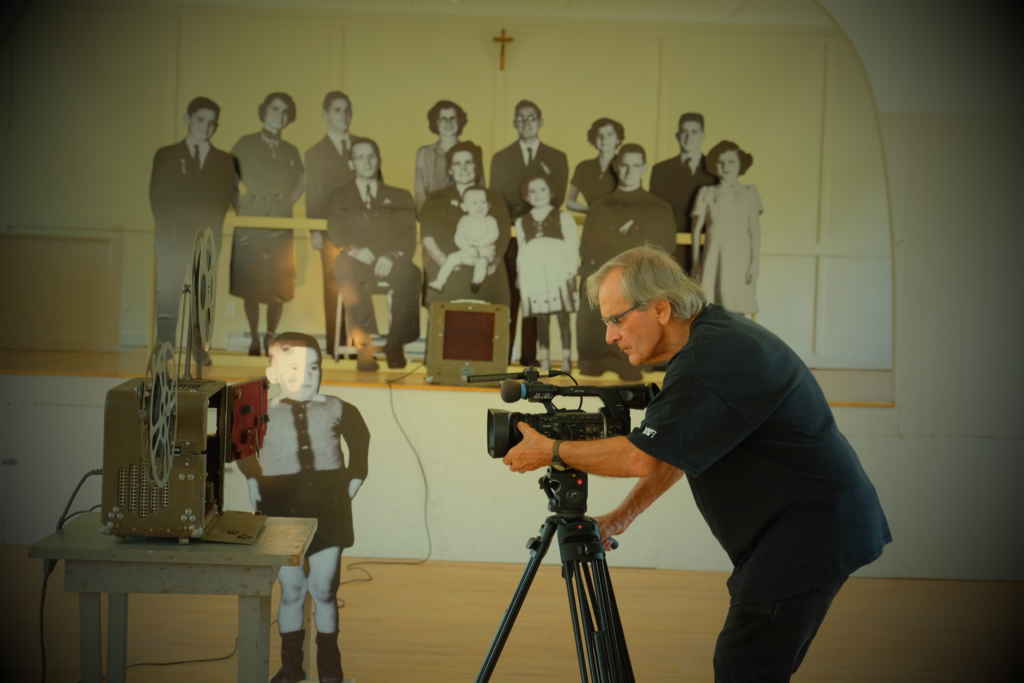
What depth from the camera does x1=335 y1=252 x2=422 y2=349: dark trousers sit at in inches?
189

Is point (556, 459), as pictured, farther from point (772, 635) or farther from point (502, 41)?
point (502, 41)

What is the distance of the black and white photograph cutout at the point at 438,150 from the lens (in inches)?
191

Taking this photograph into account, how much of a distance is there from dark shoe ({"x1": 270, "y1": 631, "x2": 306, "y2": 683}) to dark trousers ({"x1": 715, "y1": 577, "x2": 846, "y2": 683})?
1786 mm

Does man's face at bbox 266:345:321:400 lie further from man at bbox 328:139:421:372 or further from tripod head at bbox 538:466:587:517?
tripod head at bbox 538:466:587:517

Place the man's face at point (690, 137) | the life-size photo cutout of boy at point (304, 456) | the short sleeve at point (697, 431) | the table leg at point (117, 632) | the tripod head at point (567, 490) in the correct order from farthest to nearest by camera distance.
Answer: the man's face at point (690, 137) < the life-size photo cutout of boy at point (304, 456) < the table leg at point (117, 632) < the tripod head at point (567, 490) < the short sleeve at point (697, 431)

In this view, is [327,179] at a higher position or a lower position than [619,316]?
higher

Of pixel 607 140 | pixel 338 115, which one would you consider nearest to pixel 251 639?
pixel 338 115

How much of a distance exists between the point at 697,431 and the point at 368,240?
10.8 ft

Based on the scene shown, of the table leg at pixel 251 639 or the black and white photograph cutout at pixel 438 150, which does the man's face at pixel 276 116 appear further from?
the table leg at pixel 251 639

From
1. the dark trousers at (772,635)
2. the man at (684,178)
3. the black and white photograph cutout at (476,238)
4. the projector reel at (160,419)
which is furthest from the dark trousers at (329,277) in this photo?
the dark trousers at (772,635)

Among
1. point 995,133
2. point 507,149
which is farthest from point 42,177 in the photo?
point 995,133

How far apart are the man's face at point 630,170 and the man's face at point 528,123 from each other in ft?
1.64

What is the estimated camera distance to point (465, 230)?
4832 millimetres

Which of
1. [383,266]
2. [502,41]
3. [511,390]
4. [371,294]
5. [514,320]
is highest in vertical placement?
[502,41]
